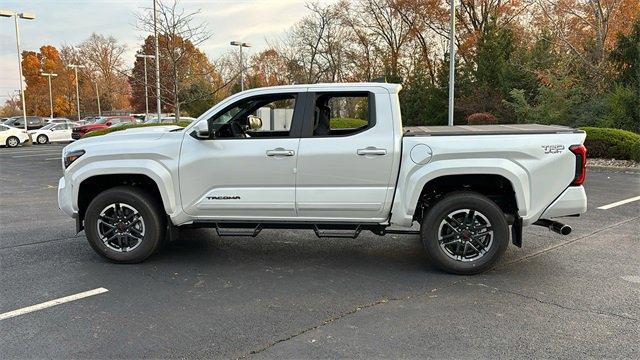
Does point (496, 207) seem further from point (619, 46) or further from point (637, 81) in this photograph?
point (619, 46)

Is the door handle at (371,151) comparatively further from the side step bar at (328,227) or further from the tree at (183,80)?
the tree at (183,80)

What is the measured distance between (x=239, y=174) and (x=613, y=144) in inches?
511

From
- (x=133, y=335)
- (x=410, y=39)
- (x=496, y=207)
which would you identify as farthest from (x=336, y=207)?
(x=410, y=39)

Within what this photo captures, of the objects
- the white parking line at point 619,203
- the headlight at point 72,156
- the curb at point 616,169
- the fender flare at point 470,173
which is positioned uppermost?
the headlight at point 72,156

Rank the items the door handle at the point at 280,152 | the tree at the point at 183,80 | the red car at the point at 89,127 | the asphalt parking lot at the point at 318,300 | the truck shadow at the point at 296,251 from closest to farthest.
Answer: the asphalt parking lot at the point at 318,300 < the door handle at the point at 280,152 < the truck shadow at the point at 296,251 < the tree at the point at 183,80 < the red car at the point at 89,127

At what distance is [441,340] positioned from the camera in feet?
12.0

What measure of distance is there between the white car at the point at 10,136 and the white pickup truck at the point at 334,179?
94.2 ft

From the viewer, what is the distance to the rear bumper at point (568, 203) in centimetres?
492

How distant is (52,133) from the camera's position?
32.8 m

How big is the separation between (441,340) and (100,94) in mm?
74976

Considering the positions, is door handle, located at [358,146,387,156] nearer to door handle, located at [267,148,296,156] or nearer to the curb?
door handle, located at [267,148,296,156]

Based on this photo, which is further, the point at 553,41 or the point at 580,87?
the point at 553,41

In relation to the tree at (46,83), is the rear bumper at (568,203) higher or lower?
lower

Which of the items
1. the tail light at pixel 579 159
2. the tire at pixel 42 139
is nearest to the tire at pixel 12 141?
the tire at pixel 42 139
